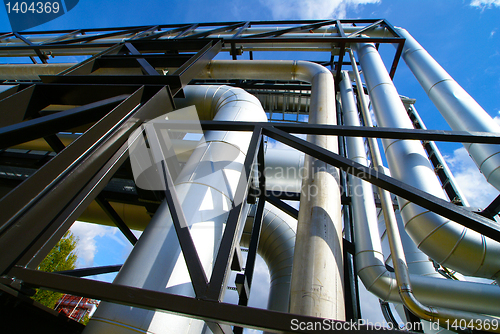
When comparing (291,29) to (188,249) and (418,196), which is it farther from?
(188,249)

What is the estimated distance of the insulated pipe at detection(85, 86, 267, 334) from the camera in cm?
148

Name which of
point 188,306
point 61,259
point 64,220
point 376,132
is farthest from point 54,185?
point 61,259

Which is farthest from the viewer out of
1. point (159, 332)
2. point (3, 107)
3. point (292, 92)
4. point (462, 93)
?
point (292, 92)

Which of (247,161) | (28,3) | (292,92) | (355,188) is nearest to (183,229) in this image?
(247,161)

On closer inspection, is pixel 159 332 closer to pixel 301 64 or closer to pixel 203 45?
pixel 203 45

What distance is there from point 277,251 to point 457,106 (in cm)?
321

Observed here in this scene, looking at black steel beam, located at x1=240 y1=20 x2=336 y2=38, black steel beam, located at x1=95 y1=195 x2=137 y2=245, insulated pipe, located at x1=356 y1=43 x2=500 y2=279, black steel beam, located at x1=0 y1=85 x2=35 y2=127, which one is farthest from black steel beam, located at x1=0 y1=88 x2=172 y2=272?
black steel beam, located at x1=240 y1=20 x2=336 y2=38

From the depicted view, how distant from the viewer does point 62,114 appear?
1.69 m

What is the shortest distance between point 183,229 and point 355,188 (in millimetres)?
2993

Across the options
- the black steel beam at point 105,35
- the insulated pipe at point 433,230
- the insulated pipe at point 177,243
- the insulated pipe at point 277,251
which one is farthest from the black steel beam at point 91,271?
the black steel beam at point 105,35

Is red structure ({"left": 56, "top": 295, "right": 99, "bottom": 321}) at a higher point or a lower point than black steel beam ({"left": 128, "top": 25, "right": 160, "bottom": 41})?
lower

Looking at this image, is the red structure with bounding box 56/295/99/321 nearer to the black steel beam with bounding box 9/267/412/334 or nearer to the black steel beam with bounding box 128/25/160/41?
the black steel beam with bounding box 128/25/160/41

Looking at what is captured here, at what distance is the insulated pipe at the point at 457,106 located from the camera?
2496 mm

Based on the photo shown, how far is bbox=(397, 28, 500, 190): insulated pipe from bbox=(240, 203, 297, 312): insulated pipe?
2668 millimetres
